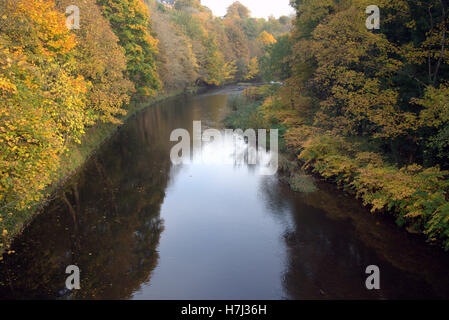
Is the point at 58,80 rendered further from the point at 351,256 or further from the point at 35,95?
the point at 351,256

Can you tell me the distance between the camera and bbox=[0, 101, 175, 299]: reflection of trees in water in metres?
10.0

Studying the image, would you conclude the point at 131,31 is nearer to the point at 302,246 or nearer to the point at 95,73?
the point at 95,73

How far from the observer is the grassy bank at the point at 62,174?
38.6ft

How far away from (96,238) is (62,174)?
6876 mm

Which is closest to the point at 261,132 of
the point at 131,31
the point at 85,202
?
the point at 85,202

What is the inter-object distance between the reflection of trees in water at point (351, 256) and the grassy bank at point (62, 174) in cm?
904

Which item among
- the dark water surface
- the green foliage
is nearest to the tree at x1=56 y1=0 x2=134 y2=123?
the dark water surface

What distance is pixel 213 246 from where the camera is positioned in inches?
480

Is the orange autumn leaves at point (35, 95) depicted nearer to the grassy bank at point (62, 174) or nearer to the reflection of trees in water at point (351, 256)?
the grassy bank at point (62, 174)

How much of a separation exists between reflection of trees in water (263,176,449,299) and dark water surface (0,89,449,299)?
0.03 meters

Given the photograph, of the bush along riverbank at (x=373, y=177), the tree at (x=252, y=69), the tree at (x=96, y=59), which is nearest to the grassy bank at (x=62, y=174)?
the tree at (x=96, y=59)

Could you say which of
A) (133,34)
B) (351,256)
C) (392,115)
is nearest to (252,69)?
(133,34)

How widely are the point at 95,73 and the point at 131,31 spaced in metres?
17.0

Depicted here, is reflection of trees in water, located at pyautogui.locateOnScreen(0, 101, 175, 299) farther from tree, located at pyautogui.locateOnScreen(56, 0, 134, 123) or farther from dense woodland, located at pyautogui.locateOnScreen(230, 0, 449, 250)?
dense woodland, located at pyautogui.locateOnScreen(230, 0, 449, 250)
